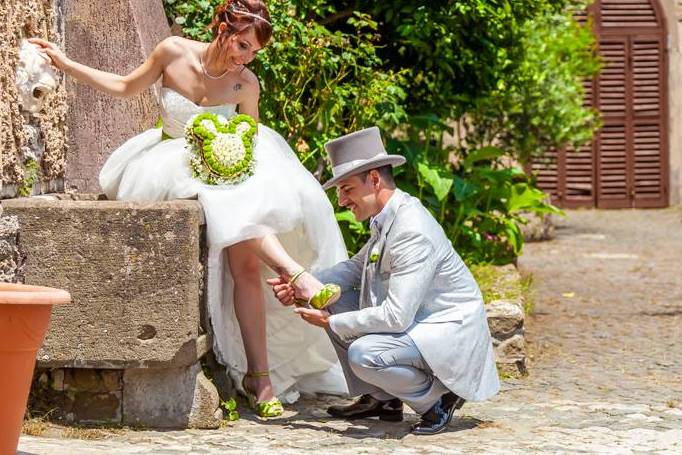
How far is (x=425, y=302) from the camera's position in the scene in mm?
4883

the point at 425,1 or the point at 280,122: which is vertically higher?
the point at 425,1

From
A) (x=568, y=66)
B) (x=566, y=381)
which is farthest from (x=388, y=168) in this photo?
(x=568, y=66)

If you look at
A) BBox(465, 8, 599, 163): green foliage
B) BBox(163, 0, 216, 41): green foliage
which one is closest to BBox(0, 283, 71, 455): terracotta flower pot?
BBox(163, 0, 216, 41): green foliage

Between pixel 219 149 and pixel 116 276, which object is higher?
pixel 219 149

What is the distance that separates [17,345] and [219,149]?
1393mm

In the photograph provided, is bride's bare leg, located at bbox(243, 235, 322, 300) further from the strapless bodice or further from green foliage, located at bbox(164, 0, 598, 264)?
green foliage, located at bbox(164, 0, 598, 264)

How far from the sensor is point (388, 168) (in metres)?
4.98

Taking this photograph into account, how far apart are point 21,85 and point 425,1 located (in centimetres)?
366

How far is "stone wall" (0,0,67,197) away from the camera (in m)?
4.83

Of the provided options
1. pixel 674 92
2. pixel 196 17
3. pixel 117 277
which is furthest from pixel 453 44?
pixel 674 92

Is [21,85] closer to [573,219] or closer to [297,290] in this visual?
[297,290]

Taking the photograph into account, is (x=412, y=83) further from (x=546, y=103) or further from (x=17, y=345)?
(x=17, y=345)

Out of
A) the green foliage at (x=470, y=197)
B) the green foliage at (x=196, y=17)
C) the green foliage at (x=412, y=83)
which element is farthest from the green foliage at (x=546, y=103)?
the green foliage at (x=196, y=17)

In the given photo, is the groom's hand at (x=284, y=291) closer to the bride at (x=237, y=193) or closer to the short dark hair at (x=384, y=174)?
the bride at (x=237, y=193)
